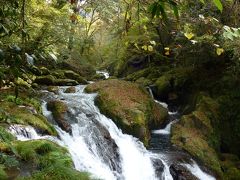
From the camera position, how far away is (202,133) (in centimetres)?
1127

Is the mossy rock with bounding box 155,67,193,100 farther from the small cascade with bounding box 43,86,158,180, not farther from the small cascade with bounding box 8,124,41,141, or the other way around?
the small cascade with bounding box 8,124,41,141

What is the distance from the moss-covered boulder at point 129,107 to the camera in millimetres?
10594

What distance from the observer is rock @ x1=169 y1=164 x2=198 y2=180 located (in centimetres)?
878

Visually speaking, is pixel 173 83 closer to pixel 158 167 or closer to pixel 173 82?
pixel 173 82

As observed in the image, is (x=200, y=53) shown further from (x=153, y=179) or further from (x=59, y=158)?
(x=59, y=158)

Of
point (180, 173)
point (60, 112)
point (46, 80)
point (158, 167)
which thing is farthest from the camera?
point (46, 80)

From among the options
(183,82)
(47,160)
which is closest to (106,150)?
(47,160)

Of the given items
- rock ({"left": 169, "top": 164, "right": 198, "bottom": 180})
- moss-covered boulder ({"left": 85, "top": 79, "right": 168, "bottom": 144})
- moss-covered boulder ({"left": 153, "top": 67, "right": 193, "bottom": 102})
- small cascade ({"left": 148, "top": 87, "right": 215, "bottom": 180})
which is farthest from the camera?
moss-covered boulder ({"left": 153, "top": 67, "right": 193, "bottom": 102})

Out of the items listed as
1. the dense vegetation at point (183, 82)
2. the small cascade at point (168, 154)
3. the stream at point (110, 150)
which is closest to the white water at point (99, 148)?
the stream at point (110, 150)

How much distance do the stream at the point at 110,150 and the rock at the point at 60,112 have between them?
0.13 m

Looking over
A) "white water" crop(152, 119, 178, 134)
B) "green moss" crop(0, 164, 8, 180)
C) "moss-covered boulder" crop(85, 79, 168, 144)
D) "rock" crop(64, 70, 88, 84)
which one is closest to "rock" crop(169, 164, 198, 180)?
"moss-covered boulder" crop(85, 79, 168, 144)

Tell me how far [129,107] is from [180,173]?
3.18m

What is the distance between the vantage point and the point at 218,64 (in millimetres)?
12961

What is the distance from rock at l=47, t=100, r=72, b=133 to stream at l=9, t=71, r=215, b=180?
0.41ft
